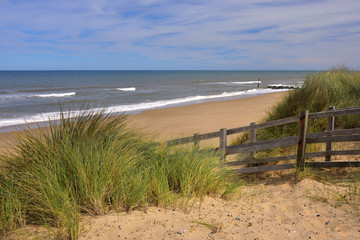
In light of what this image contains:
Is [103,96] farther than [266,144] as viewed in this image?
Yes

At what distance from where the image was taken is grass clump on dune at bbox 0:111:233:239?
3.51m

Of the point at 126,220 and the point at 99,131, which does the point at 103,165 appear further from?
the point at 99,131

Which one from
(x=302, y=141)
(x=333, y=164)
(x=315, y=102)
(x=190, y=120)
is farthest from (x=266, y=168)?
(x=190, y=120)

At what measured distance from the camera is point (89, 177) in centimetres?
388

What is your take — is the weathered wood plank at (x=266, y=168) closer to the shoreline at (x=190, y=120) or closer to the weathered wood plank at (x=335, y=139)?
the weathered wood plank at (x=335, y=139)

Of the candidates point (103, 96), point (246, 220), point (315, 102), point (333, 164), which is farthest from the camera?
point (103, 96)

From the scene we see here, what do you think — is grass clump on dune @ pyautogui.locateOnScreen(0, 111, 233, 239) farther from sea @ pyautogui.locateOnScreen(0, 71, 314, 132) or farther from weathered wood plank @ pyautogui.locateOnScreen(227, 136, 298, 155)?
weathered wood plank @ pyautogui.locateOnScreen(227, 136, 298, 155)

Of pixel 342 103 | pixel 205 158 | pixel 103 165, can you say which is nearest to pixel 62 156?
pixel 103 165

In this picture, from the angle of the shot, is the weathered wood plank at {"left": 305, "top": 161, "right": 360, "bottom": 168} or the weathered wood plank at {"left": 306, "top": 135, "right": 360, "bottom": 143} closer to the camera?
the weathered wood plank at {"left": 306, "top": 135, "right": 360, "bottom": 143}

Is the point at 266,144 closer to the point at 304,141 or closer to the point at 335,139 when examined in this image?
the point at 304,141

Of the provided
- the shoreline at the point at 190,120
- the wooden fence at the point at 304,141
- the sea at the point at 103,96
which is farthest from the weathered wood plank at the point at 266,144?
the shoreline at the point at 190,120

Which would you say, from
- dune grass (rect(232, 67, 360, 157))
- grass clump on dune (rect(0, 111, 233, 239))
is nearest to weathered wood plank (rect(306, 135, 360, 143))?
dune grass (rect(232, 67, 360, 157))

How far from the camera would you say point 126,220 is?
12.3ft

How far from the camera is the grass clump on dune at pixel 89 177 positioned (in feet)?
11.5
